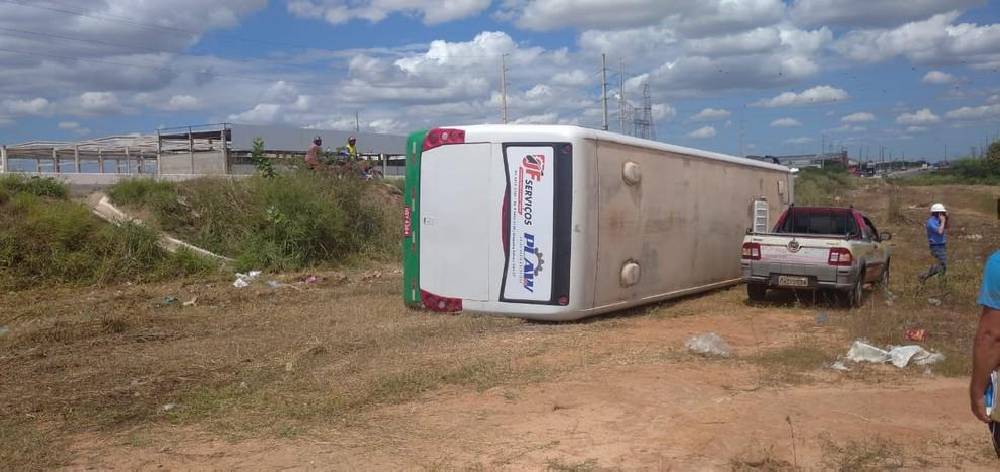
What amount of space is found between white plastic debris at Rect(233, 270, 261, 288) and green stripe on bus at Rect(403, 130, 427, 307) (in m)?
4.29

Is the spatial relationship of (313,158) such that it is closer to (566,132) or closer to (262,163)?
(262,163)

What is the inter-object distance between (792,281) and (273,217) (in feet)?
33.0

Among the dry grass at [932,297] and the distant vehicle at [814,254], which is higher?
the distant vehicle at [814,254]

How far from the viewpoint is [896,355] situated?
8.12 m

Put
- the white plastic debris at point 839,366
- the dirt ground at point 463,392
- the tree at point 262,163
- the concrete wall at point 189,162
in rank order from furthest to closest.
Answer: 1. the concrete wall at point 189,162
2. the tree at point 262,163
3. the white plastic debris at point 839,366
4. the dirt ground at point 463,392

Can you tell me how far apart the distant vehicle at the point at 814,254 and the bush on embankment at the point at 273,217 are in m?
8.80

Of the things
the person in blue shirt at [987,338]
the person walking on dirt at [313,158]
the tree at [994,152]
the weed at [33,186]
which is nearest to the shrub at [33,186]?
the weed at [33,186]

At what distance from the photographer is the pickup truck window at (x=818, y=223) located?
13.1m

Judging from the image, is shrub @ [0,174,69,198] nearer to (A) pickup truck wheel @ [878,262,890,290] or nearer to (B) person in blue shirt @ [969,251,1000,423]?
(A) pickup truck wheel @ [878,262,890,290]

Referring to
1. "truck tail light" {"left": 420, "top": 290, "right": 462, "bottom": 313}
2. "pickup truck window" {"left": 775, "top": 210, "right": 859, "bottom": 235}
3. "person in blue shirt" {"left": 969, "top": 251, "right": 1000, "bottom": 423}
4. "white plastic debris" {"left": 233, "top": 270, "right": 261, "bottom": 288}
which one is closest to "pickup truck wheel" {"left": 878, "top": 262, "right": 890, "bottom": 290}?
"pickup truck window" {"left": 775, "top": 210, "right": 859, "bottom": 235}

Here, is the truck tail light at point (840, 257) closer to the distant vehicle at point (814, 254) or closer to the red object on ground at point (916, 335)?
the distant vehicle at point (814, 254)

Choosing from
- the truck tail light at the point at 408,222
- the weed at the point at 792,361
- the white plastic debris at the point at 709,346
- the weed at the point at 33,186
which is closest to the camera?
the weed at the point at 792,361

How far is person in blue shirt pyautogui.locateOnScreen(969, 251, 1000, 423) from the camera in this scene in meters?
3.76

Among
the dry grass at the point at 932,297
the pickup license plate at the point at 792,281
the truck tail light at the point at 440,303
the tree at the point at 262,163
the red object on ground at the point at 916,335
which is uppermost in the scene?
the tree at the point at 262,163
